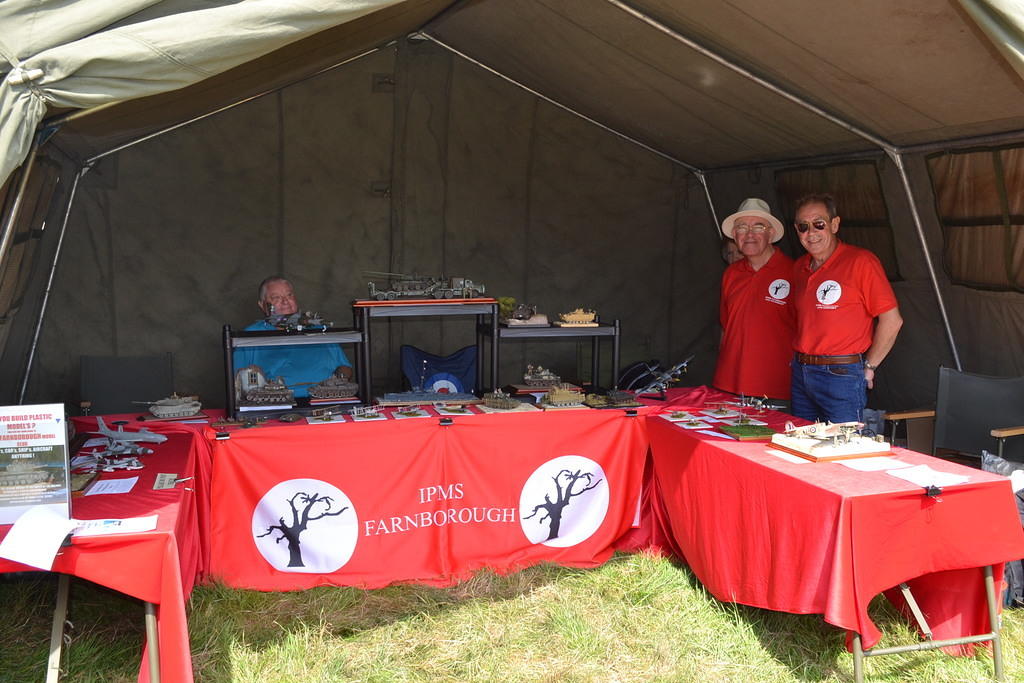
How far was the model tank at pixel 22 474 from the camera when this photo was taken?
229 cm

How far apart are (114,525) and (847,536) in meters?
2.29

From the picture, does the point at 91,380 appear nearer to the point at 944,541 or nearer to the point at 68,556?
the point at 68,556

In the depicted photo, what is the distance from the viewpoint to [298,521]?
11.8 ft

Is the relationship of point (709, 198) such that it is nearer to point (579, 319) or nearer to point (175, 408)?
point (579, 319)

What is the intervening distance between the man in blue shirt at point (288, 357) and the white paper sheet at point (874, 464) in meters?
2.58

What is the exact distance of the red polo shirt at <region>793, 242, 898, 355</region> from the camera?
152 inches

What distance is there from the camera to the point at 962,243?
13.3 feet

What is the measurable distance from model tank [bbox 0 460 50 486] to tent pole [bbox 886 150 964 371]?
4.00 meters

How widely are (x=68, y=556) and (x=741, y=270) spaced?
3.79 m

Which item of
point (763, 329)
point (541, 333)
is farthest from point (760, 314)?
point (541, 333)

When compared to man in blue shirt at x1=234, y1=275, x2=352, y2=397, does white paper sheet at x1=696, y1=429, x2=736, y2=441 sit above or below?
below

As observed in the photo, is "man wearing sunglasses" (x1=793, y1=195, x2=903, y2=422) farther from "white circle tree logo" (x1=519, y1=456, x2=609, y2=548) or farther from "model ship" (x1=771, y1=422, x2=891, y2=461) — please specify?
"white circle tree logo" (x1=519, y1=456, x2=609, y2=548)

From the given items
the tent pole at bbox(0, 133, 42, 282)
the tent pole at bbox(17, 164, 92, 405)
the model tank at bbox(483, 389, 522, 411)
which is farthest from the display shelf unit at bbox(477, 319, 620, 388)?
the tent pole at bbox(17, 164, 92, 405)

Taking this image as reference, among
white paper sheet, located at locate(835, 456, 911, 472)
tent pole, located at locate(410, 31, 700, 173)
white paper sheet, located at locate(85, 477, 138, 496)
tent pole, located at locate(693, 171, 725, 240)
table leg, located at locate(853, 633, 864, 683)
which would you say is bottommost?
table leg, located at locate(853, 633, 864, 683)
